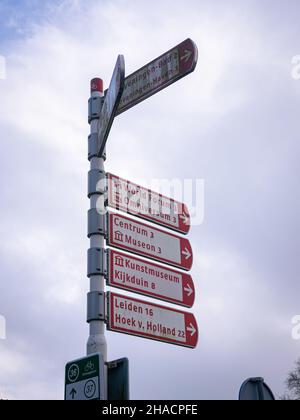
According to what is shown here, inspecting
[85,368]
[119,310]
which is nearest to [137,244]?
[119,310]

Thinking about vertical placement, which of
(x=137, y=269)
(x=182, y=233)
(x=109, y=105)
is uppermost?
(x=109, y=105)

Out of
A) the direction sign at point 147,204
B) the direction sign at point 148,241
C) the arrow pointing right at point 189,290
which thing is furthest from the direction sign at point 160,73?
the arrow pointing right at point 189,290

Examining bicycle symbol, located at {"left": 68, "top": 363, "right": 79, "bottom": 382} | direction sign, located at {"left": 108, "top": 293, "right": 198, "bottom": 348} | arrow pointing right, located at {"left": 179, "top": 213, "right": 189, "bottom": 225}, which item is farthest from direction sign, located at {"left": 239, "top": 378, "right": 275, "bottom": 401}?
arrow pointing right, located at {"left": 179, "top": 213, "right": 189, "bottom": 225}

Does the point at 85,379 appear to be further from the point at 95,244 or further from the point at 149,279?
the point at 149,279

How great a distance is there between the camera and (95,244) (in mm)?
7727

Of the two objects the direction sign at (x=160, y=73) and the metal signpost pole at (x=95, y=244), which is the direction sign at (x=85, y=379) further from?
the direction sign at (x=160, y=73)

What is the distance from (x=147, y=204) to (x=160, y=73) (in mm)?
1868

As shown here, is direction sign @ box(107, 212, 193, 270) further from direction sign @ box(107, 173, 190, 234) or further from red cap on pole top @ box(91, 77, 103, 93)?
red cap on pole top @ box(91, 77, 103, 93)

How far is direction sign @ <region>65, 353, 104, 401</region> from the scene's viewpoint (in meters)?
6.14

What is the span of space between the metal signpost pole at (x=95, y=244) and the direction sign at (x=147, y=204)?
0.25 m
